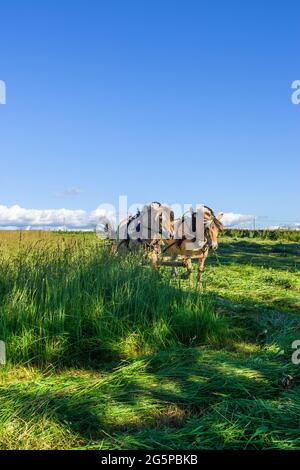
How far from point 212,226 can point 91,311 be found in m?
5.83

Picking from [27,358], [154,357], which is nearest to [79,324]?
[27,358]

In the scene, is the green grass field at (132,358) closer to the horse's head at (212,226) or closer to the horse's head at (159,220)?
the horse's head at (212,226)

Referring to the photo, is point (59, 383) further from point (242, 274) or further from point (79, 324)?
point (242, 274)

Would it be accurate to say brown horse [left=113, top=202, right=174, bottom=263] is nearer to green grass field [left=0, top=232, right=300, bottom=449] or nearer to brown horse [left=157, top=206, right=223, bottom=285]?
brown horse [left=157, top=206, right=223, bottom=285]

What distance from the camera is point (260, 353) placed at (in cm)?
575

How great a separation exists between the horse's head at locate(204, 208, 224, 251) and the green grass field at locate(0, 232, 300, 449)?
1986 mm

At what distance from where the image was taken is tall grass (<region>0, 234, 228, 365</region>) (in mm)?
5805

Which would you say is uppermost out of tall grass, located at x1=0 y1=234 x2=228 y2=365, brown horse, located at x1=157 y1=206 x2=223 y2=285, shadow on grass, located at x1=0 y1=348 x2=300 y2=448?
brown horse, located at x1=157 y1=206 x2=223 y2=285

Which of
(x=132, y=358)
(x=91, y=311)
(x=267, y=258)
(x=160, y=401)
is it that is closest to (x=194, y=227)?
(x=91, y=311)

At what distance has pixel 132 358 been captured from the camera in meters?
5.51

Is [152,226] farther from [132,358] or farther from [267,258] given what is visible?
[267,258]

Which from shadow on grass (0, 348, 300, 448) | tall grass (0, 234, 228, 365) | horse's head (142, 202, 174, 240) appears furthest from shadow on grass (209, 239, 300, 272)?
shadow on grass (0, 348, 300, 448)

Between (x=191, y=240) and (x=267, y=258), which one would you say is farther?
(x=267, y=258)
